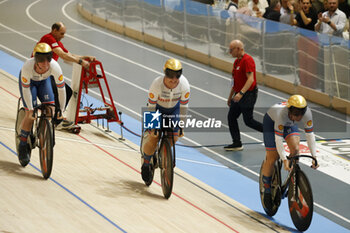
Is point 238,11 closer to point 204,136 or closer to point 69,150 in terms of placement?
point 204,136

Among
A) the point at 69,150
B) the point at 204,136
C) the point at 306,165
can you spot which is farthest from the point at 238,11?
the point at 69,150

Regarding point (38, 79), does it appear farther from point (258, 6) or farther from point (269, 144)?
point (258, 6)

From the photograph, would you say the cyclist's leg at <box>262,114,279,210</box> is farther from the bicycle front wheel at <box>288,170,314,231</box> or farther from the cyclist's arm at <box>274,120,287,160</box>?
the bicycle front wheel at <box>288,170,314,231</box>

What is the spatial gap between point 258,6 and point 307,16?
240 centimetres

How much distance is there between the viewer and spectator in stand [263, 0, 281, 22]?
48.0 feet

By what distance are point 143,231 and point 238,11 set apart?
30.1ft

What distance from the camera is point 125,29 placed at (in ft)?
61.9

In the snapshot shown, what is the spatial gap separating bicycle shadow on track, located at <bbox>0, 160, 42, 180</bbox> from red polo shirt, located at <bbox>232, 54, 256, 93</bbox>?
3650mm

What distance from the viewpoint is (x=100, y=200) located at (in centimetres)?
711

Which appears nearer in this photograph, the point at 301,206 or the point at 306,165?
the point at 301,206

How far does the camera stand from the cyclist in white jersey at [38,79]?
7.10 m

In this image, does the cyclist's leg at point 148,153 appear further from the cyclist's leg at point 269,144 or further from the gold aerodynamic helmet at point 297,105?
the gold aerodynamic helmet at point 297,105

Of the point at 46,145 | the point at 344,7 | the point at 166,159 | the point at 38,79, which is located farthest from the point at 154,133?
the point at 344,7

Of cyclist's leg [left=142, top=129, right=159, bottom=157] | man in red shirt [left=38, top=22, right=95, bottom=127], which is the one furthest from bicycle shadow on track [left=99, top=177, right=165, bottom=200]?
man in red shirt [left=38, top=22, right=95, bottom=127]
